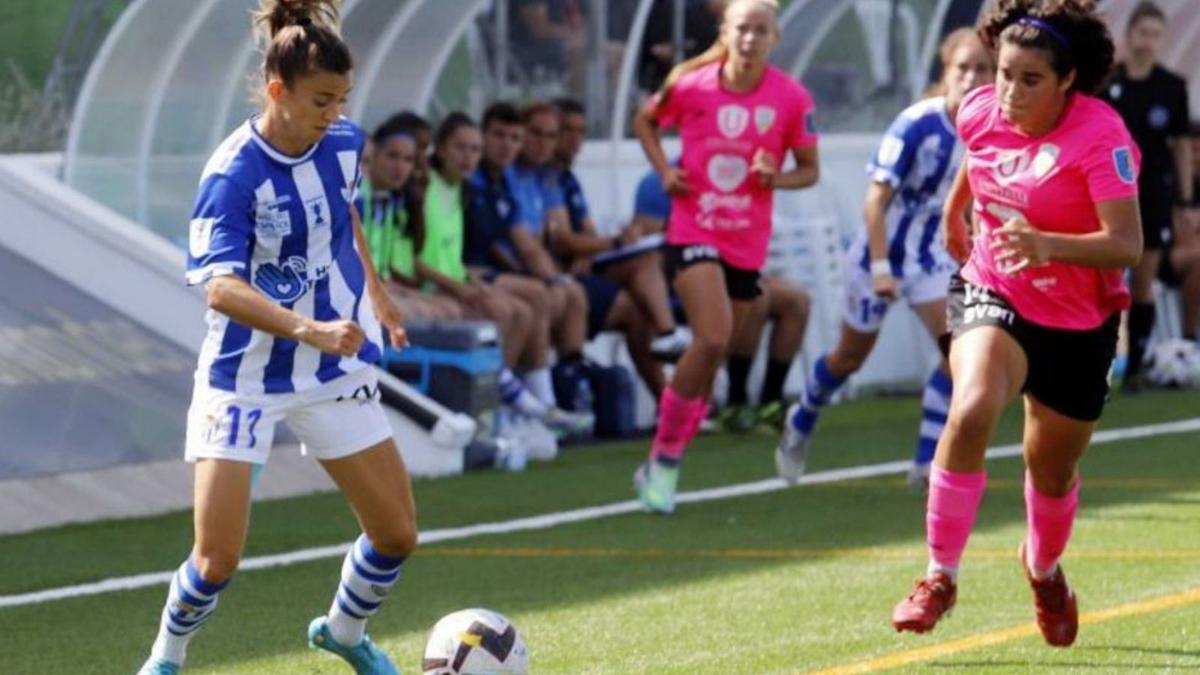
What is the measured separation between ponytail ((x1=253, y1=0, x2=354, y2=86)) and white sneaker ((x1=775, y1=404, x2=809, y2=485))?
5.93 m

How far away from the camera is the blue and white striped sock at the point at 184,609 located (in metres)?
6.81

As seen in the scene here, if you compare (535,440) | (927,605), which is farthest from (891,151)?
(927,605)

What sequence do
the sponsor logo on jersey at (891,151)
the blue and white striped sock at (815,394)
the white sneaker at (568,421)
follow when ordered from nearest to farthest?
the sponsor logo on jersey at (891,151) < the blue and white striped sock at (815,394) < the white sneaker at (568,421)

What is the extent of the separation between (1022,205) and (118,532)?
504 cm

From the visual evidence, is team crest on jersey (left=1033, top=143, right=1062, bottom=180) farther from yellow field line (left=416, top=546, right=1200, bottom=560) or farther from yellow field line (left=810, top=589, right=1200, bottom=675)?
yellow field line (left=416, top=546, right=1200, bottom=560)

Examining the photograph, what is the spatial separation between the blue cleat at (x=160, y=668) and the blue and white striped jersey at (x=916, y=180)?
5.37m

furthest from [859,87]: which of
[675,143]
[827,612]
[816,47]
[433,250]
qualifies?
[827,612]

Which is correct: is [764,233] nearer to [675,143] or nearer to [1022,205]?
[1022,205]

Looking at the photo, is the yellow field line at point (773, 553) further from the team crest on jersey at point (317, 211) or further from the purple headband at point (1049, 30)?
the team crest on jersey at point (317, 211)

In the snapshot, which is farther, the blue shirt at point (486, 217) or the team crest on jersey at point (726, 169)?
the blue shirt at point (486, 217)

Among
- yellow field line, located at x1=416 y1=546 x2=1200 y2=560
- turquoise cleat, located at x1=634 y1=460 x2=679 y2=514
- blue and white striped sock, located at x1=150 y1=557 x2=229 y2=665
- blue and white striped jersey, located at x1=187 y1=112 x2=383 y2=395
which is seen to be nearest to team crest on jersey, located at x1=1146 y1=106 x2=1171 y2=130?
turquoise cleat, located at x1=634 y1=460 x2=679 y2=514

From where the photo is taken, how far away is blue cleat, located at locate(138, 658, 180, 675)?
272 inches

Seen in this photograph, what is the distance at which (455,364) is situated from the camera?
13875 millimetres

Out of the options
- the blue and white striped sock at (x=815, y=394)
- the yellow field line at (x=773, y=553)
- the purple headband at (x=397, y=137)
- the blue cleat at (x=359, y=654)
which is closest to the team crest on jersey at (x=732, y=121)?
the blue and white striped sock at (x=815, y=394)
